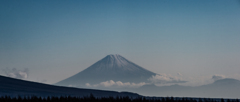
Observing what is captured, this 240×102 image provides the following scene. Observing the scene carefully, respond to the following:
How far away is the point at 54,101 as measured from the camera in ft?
190

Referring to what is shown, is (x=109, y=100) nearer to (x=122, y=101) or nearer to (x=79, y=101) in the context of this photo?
(x=122, y=101)

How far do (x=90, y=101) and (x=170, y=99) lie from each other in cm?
2092

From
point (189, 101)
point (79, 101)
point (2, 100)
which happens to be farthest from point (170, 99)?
point (2, 100)

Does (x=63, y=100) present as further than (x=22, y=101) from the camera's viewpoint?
Yes

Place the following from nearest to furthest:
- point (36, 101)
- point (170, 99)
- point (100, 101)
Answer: point (36, 101), point (100, 101), point (170, 99)

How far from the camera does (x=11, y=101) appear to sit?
2345 inches

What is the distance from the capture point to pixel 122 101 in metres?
62.6

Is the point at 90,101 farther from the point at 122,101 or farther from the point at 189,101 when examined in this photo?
the point at 189,101

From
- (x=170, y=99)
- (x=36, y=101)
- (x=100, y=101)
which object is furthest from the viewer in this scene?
(x=170, y=99)

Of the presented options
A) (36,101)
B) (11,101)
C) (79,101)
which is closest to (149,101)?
(79,101)

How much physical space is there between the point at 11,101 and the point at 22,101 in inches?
132

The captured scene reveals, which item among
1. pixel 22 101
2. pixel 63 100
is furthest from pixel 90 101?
pixel 22 101

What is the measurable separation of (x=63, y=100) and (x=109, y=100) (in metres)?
11.2

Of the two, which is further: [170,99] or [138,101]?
[170,99]
